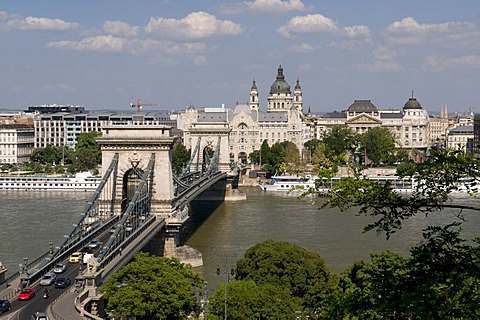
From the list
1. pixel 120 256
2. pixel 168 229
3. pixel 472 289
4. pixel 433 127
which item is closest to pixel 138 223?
pixel 168 229

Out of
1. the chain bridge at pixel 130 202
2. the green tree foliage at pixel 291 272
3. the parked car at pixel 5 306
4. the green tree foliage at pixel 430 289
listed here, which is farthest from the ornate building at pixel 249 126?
the green tree foliage at pixel 430 289

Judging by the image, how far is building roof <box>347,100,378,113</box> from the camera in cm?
11288

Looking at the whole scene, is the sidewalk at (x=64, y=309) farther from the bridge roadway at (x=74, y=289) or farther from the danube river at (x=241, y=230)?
the danube river at (x=241, y=230)

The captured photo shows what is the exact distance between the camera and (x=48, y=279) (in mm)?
22500

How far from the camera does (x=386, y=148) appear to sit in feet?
287

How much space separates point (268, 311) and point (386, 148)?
69310 millimetres

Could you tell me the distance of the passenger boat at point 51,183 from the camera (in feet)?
226

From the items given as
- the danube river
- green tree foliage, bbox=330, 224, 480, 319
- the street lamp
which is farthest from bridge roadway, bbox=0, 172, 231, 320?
green tree foliage, bbox=330, 224, 480, 319

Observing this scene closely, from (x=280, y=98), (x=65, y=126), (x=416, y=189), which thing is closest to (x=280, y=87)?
(x=280, y=98)

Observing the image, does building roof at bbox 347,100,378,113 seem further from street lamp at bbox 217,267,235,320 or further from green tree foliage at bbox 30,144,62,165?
street lamp at bbox 217,267,235,320

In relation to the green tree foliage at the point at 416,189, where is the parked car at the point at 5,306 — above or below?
below

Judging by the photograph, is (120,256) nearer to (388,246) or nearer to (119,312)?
(119,312)

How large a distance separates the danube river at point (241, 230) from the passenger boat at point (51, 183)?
25.9ft

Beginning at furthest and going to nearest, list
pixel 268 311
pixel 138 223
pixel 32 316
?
1. pixel 138 223
2. pixel 268 311
3. pixel 32 316
